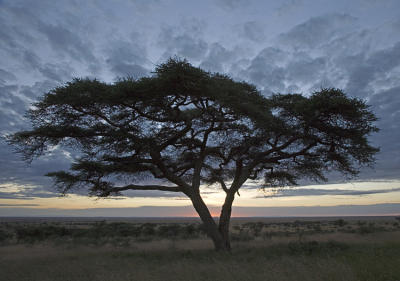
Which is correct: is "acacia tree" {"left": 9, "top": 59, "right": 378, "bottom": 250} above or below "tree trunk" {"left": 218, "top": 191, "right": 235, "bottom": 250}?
above

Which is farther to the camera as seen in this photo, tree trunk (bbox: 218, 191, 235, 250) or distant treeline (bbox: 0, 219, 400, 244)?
distant treeline (bbox: 0, 219, 400, 244)

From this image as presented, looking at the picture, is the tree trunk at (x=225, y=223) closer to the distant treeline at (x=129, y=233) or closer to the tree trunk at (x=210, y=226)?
the tree trunk at (x=210, y=226)

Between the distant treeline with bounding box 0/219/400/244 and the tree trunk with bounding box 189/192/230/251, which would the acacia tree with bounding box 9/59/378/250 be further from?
the distant treeline with bounding box 0/219/400/244

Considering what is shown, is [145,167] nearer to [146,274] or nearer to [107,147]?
[107,147]

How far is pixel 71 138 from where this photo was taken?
590 inches

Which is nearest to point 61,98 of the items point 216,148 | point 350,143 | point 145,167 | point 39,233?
point 145,167

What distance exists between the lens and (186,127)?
14.8 metres

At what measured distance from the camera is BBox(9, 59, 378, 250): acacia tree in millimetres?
13688

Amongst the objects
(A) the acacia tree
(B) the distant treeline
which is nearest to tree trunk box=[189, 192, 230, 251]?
(A) the acacia tree

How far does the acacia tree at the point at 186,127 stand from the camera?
1369cm

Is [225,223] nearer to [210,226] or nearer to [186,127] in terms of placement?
[210,226]

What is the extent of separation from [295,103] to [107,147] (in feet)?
30.7

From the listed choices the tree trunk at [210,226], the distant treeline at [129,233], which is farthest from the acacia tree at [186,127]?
the distant treeline at [129,233]

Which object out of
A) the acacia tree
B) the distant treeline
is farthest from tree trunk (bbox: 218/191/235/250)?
the distant treeline
